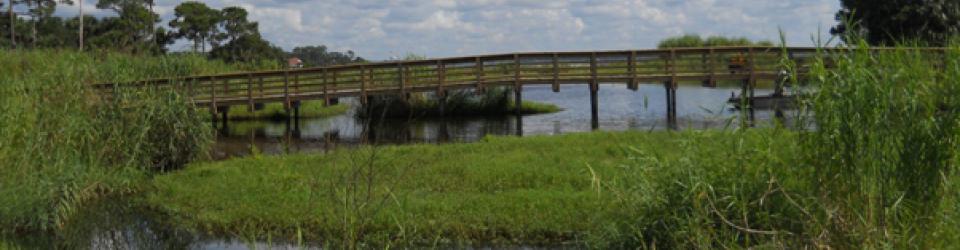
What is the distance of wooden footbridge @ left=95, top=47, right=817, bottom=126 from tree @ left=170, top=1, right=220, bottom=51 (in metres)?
27.8

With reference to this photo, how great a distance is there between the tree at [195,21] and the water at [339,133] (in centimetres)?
2259

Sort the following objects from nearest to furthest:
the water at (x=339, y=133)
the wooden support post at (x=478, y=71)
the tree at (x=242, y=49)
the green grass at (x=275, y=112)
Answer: the water at (x=339, y=133) → the wooden support post at (x=478, y=71) → the green grass at (x=275, y=112) → the tree at (x=242, y=49)

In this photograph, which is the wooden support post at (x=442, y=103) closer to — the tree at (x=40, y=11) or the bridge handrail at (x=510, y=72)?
the bridge handrail at (x=510, y=72)

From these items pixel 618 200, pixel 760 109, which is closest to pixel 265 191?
pixel 618 200

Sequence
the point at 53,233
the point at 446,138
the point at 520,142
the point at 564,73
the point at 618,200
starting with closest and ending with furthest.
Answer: the point at 618,200
the point at 53,233
the point at 520,142
the point at 446,138
the point at 564,73

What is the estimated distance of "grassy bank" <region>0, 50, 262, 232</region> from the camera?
37.6 feet

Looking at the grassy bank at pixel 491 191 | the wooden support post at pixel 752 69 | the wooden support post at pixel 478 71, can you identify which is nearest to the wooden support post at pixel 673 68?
the wooden support post at pixel 752 69

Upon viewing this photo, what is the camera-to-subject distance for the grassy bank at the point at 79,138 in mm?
11461

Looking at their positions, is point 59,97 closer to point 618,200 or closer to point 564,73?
point 618,200

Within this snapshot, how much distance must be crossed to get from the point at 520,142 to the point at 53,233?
8750 millimetres

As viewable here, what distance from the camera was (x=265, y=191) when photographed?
13516 millimetres

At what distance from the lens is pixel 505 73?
27.7 metres

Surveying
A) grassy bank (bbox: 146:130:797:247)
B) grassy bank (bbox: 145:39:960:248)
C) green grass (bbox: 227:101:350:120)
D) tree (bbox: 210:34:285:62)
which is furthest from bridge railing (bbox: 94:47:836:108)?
tree (bbox: 210:34:285:62)

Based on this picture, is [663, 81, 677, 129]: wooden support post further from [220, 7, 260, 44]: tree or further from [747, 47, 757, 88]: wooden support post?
[220, 7, 260, 44]: tree
